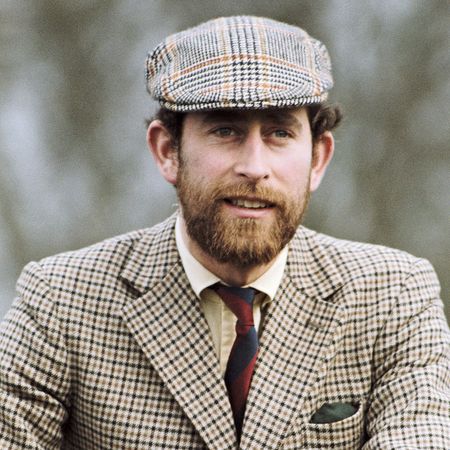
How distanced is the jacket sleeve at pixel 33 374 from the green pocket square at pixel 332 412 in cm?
65

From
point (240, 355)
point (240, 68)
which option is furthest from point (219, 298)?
point (240, 68)

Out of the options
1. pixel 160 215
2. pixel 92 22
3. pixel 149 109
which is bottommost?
pixel 160 215

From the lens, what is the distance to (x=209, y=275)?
3254mm

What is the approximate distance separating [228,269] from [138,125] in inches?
147

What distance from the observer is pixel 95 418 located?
10.5 feet

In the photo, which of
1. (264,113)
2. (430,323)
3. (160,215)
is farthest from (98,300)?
(160,215)

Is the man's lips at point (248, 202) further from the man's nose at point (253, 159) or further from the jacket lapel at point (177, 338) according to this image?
the jacket lapel at point (177, 338)

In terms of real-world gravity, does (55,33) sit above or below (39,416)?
above

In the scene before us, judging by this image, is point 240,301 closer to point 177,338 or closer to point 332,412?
point 177,338

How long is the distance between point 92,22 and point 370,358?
161 inches

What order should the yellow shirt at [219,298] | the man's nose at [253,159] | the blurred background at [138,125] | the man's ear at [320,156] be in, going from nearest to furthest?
1. the man's nose at [253,159]
2. the yellow shirt at [219,298]
3. the man's ear at [320,156]
4. the blurred background at [138,125]

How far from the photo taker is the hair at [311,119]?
10.7 feet

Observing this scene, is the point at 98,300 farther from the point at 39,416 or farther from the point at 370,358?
the point at 370,358

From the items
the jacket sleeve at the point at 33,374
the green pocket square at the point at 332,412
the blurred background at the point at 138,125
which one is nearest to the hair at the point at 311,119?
the jacket sleeve at the point at 33,374
